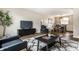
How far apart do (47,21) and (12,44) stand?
32.7 inches

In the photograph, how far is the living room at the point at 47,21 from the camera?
70.7 inches

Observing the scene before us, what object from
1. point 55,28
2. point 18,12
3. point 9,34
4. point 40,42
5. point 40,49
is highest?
point 18,12

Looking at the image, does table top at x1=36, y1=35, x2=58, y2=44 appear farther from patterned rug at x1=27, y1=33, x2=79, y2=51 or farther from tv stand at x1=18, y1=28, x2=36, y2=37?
tv stand at x1=18, y1=28, x2=36, y2=37

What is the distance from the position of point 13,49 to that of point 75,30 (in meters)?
1.29

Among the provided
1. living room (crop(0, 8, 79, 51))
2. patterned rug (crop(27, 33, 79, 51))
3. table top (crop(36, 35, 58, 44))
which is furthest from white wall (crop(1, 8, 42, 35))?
patterned rug (crop(27, 33, 79, 51))

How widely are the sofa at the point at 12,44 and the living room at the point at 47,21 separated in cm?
8

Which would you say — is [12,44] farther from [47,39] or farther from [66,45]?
[66,45]

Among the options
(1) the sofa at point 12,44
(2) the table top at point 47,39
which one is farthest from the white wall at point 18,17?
(2) the table top at point 47,39

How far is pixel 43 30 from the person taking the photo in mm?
1884

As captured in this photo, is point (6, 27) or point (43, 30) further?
point (43, 30)

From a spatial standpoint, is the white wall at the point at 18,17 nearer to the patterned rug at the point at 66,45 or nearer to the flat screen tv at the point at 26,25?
the flat screen tv at the point at 26,25

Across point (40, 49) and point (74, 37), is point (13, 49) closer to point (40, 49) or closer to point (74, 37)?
point (40, 49)

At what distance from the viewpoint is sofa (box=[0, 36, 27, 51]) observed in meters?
1.75

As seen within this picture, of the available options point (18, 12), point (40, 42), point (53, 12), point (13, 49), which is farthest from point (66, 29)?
point (13, 49)
